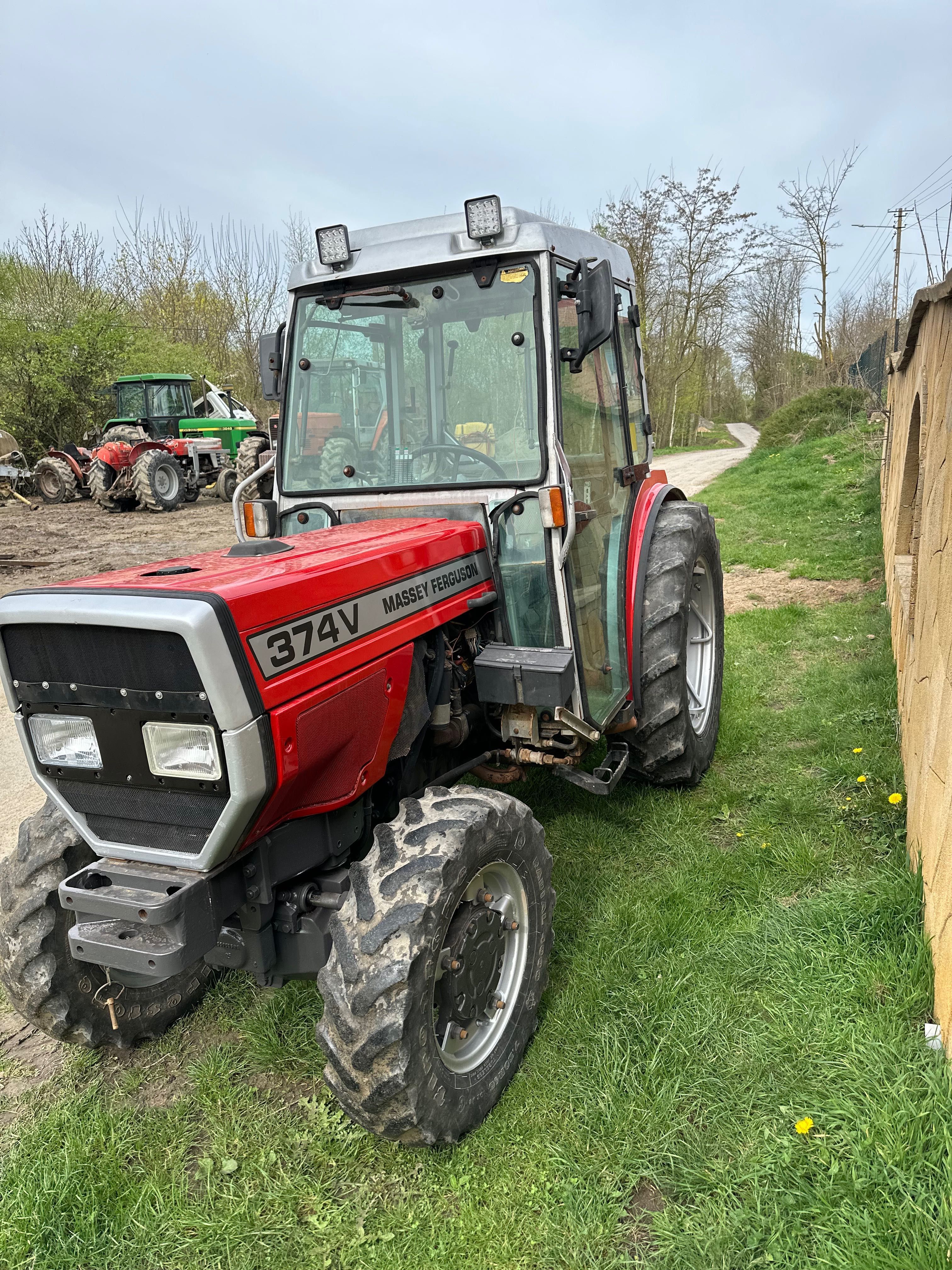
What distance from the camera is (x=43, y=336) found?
2052 cm

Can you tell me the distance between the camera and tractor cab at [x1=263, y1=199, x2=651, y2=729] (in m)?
3.00

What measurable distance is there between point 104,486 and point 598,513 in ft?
48.4

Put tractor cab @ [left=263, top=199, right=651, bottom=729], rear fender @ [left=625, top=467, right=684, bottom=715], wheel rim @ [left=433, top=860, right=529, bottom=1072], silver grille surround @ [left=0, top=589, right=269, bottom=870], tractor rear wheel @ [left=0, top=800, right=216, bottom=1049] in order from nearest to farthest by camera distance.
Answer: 1. silver grille surround @ [left=0, top=589, right=269, bottom=870]
2. wheel rim @ [left=433, top=860, right=529, bottom=1072]
3. tractor rear wheel @ [left=0, top=800, right=216, bottom=1049]
4. tractor cab @ [left=263, top=199, right=651, bottom=729]
5. rear fender @ [left=625, top=467, right=684, bottom=715]

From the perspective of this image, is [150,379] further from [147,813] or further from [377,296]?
[147,813]

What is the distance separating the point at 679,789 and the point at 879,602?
380 centimetres

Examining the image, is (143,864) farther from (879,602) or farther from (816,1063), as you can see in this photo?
(879,602)

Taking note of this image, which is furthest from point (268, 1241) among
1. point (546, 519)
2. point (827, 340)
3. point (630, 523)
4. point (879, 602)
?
point (827, 340)

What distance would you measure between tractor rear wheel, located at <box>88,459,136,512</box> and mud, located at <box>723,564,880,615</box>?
468 inches

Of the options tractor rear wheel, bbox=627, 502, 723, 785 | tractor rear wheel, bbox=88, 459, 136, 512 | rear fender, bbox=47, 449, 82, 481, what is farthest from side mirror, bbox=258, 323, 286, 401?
rear fender, bbox=47, 449, 82, 481

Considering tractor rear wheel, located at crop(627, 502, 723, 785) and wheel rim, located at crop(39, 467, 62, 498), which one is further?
wheel rim, located at crop(39, 467, 62, 498)

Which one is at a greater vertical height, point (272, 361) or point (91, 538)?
point (272, 361)

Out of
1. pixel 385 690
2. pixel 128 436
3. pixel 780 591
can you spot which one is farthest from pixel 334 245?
pixel 128 436

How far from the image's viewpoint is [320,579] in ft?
7.49

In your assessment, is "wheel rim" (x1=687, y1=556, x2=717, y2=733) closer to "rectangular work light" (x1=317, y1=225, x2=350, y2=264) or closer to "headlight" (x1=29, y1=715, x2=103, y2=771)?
"rectangular work light" (x1=317, y1=225, x2=350, y2=264)
